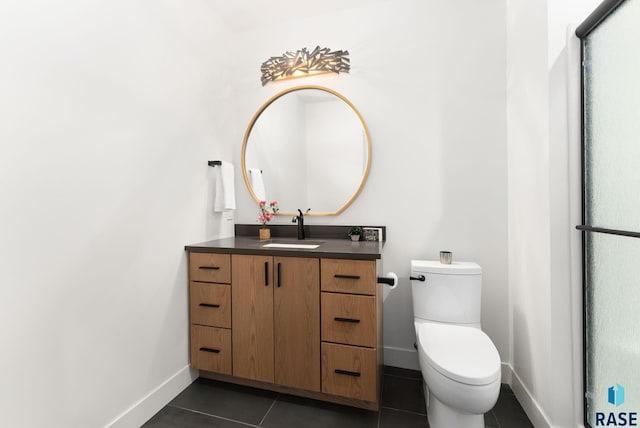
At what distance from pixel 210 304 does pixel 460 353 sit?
4.64 feet

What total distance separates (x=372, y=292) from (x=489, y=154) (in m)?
1.22

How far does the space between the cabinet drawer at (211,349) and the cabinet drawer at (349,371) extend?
0.62 m

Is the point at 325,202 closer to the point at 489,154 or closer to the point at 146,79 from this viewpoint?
the point at 489,154

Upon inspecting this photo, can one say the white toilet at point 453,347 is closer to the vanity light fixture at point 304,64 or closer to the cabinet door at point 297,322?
the cabinet door at point 297,322

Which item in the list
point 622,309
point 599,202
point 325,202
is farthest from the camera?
point 325,202

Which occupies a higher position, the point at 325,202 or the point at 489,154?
the point at 489,154

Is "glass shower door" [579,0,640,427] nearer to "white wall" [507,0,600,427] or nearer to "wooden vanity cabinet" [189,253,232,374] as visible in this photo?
"white wall" [507,0,600,427]

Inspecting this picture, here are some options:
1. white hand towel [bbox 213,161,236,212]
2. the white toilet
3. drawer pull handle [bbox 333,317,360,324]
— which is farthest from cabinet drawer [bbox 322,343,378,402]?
white hand towel [bbox 213,161,236,212]

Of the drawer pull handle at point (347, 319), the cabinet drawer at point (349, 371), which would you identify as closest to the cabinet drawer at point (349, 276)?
the drawer pull handle at point (347, 319)

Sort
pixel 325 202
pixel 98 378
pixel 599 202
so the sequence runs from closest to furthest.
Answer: pixel 599 202 < pixel 98 378 < pixel 325 202

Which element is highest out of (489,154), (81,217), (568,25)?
(568,25)

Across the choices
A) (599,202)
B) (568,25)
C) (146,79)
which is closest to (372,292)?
(599,202)

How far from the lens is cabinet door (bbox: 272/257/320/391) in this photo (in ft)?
5.08

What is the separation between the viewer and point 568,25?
4.02 ft
